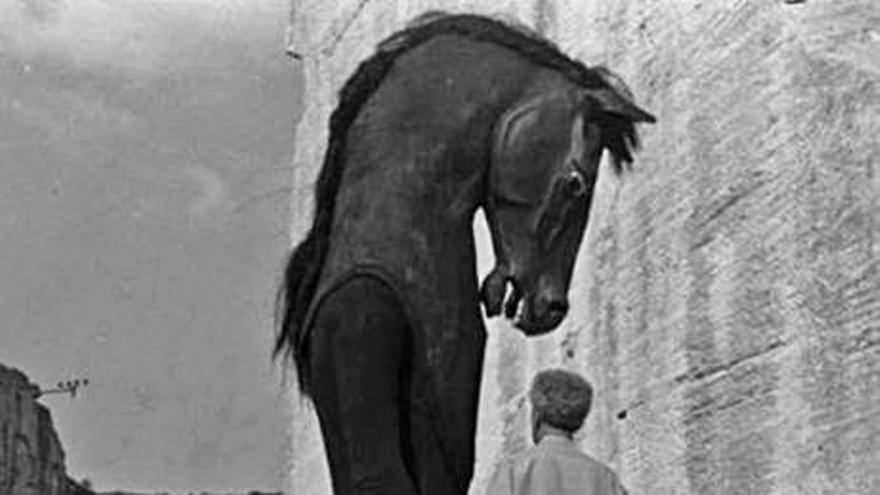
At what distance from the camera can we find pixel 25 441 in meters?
15.5

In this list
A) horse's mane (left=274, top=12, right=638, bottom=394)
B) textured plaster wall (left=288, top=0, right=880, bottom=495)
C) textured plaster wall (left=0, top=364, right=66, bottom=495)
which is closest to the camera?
horse's mane (left=274, top=12, right=638, bottom=394)

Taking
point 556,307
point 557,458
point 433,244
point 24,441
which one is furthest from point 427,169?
point 24,441

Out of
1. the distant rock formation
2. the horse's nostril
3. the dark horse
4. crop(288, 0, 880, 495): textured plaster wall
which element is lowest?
the distant rock formation

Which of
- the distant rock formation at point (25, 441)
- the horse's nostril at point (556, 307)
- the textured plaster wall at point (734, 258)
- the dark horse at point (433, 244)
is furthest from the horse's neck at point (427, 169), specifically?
the distant rock formation at point (25, 441)

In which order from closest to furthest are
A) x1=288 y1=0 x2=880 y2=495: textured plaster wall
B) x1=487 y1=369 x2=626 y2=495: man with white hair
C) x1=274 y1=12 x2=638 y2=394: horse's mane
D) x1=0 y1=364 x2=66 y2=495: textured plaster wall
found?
x1=487 y1=369 x2=626 y2=495: man with white hair → x1=274 y1=12 x2=638 y2=394: horse's mane → x1=288 y1=0 x2=880 y2=495: textured plaster wall → x1=0 y1=364 x2=66 y2=495: textured plaster wall

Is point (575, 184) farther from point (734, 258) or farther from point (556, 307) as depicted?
point (734, 258)

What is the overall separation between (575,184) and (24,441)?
12918 mm

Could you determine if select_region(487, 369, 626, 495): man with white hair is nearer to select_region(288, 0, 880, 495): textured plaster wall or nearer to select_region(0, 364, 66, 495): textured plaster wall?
select_region(288, 0, 880, 495): textured plaster wall

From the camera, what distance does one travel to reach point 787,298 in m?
5.08

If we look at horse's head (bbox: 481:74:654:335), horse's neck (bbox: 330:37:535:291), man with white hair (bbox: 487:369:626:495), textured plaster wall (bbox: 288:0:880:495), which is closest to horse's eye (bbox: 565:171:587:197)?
horse's head (bbox: 481:74:654:335)

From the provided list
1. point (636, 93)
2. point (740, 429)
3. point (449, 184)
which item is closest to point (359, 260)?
point (449, 184)

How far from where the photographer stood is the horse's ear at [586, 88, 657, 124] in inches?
119

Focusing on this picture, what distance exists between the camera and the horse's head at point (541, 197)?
9.68 feet

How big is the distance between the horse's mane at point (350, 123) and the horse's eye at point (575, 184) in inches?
4.3
